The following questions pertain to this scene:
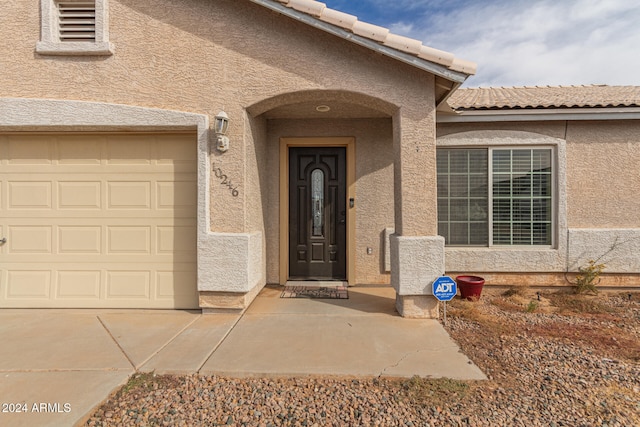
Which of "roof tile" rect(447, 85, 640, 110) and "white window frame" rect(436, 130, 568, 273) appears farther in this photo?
"white window frame" rect(436, 130, 568, 273)

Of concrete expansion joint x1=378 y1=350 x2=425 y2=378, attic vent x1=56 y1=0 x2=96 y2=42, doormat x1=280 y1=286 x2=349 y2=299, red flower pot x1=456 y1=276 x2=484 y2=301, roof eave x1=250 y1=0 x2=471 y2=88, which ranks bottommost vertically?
concrete expansion joint x1=378 y1=350 x2=425 y2=378

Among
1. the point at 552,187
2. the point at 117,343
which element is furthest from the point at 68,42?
the point at 552,187

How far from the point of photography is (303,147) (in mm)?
6234

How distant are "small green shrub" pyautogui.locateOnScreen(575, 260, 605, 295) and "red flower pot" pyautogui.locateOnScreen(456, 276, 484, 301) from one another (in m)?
1.93

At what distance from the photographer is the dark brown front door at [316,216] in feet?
20.4

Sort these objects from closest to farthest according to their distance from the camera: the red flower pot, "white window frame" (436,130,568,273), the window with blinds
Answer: the red flower pot < "white window frame" (436,130,568,273) < the window with blinds

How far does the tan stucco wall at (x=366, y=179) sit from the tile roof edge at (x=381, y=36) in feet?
6.30

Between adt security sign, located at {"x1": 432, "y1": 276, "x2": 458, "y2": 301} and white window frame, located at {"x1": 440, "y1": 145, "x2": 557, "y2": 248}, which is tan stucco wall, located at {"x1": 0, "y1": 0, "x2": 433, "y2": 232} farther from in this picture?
adt security sign, located at {"x1": 432, "y1": 276, "x2": 458, "y2": 301}

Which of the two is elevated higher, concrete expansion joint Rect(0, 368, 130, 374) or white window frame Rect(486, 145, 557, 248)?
white window frame Rect(486, 145, 557, 248)

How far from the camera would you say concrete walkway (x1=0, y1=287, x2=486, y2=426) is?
9.01 feet

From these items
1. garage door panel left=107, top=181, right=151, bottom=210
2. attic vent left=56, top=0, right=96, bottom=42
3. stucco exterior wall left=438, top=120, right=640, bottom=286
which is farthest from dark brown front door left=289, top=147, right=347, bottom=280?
attic vent left=56, top=0, right=96, bottom=42

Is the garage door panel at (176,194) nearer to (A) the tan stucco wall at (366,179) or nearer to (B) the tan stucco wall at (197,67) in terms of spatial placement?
(B) the tan stucco wall at (197,67)

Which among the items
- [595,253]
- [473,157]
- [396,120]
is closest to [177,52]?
[396,120]

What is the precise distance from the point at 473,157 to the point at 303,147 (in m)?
3.29
